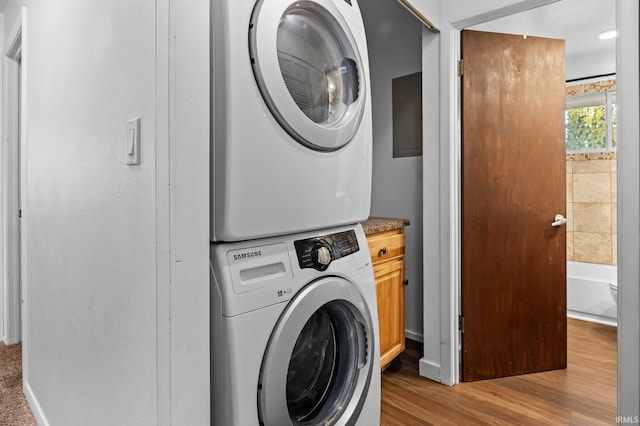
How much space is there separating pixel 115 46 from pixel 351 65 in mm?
750

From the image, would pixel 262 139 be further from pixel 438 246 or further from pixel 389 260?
pixel 438 246

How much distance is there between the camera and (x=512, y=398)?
1910 millimetres

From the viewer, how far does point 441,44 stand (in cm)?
207

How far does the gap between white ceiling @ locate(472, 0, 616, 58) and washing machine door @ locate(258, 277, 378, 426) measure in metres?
1.98

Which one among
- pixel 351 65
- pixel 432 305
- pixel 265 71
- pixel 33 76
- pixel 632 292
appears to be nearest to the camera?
pixel 265 71

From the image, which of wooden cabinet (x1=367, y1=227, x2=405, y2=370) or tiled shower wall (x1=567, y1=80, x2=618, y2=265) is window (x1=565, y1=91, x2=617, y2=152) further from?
wooden cabinet (x1=367, y1=227, x2=405, y2=370)

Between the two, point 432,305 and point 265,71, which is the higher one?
point 265,71

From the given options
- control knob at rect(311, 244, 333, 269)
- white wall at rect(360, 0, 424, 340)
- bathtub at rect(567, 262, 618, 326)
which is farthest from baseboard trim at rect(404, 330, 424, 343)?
control knob at rect(311, 244, 333, 269)

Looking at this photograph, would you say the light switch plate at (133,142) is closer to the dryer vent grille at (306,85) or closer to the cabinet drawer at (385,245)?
the dryer vent grille at (306,85)

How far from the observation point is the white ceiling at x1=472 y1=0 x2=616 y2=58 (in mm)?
2395

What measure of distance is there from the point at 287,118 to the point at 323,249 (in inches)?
16.6

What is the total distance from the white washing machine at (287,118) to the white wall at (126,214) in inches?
2.3

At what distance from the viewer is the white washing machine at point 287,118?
0.90 m

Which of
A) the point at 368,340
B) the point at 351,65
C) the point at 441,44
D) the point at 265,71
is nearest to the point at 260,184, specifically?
the point at 265,71
